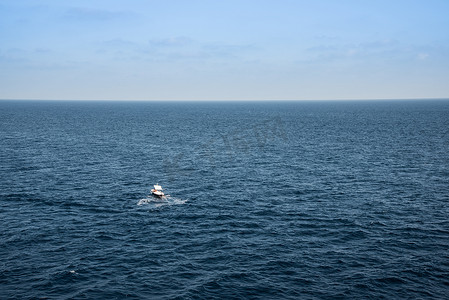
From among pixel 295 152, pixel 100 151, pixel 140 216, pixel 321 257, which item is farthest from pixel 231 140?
pixel 321 257

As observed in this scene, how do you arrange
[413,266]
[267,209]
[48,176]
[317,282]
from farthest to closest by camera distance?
[48,176], [267,209], [413,266], [317,282]

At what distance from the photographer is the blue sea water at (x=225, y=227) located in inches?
1793

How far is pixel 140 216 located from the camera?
6775cm

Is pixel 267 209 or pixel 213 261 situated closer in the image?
pixel 213 261

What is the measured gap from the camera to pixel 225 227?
6341cm

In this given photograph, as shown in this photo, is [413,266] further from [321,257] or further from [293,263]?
[293,263]

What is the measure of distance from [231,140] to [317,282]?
128 metres

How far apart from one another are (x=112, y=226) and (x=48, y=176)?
1630 inches

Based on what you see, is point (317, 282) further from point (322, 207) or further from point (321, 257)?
point (322, 207)

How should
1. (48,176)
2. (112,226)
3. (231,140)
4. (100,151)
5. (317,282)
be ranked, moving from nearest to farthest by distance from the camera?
(317,282), (112,226), (48,176), (100,151), (231,140)

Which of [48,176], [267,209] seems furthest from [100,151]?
[267,209]

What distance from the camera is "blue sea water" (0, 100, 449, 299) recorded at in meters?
45.5

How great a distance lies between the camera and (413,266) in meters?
49.6

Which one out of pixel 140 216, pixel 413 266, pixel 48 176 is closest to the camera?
pixel 413 266
